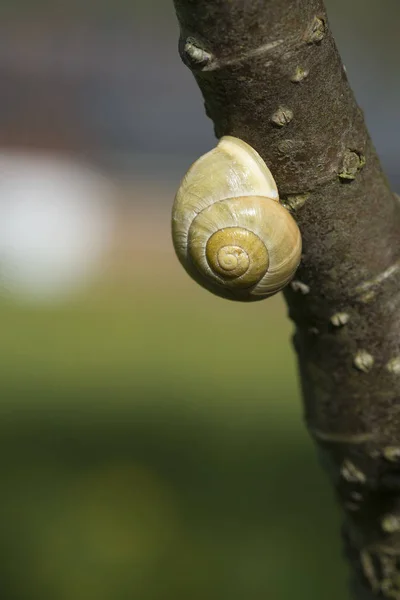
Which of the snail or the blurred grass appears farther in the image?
the blurred grass

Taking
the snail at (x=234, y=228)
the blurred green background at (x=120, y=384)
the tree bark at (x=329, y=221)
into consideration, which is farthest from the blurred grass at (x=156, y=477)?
the snail at (x=234, y=228)

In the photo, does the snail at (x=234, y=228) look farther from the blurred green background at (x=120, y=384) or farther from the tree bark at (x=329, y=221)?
the blurred green background at (x=120, y=384)

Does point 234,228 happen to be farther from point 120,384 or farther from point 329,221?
point 120,384

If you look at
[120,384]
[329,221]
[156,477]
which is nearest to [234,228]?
[329,221]

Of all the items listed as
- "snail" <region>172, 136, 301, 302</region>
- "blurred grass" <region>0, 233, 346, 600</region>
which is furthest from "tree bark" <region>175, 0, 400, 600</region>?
"blurred grass" <region>0, 233, 346, 600</region>

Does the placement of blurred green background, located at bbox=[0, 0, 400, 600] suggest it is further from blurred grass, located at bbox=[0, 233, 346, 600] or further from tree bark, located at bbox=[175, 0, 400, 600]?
tree bark, located at bbox=[175, 0, 400, 600]

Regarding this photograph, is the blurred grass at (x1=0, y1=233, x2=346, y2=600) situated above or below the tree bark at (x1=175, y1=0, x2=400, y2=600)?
below

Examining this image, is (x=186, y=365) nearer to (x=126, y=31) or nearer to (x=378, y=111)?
(x=378, y=111)
